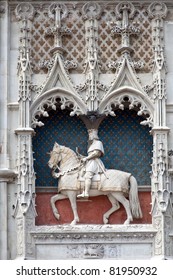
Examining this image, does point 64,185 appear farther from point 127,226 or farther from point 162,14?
point 162,14

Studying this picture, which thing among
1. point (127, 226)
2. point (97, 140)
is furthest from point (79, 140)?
point (127, 226)

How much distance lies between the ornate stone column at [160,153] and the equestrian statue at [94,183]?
0.39m

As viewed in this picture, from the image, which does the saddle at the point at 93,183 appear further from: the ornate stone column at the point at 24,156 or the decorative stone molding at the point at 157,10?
the decorative stone molding at the point at 157,10

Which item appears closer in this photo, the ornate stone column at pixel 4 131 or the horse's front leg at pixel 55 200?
the ornate stone column at pixel 4 131

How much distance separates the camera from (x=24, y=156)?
19656mm

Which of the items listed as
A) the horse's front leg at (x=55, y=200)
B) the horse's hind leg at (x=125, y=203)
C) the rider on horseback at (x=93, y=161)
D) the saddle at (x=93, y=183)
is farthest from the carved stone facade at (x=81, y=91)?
the saddle at (x=93, y=183)

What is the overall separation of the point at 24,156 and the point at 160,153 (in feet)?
7.04

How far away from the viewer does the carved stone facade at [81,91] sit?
19422 millimetres

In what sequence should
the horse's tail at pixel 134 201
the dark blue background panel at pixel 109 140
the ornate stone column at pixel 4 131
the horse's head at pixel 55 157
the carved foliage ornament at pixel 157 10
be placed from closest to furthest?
1. the ornate stone column at pixel 4 131
2. the horse's tail at pixel 134 201
3. the horse's head at pixel 55 157
4. the dark blue background panel at pixel 109 140
5. the carved foliage ornament at pixel 157 10

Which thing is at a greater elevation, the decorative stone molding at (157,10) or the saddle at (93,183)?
the decorative stone molding at (157,10)

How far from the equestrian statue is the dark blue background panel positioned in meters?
0.29

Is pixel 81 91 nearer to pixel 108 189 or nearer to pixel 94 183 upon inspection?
pixel 94 183

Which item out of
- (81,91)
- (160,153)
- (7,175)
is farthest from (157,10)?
(7,175)

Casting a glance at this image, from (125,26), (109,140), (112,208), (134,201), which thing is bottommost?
(112,208)
